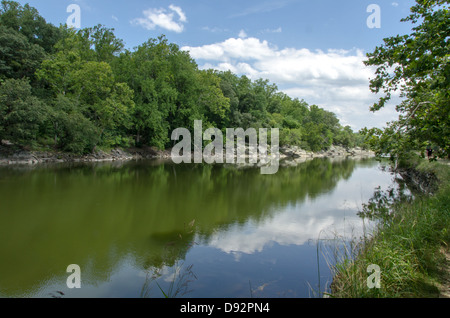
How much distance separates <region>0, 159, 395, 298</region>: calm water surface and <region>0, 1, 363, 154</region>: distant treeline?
45.5 feet

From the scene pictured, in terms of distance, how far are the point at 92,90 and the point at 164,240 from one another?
30.1 metres

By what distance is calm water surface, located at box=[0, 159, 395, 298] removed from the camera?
5.55m

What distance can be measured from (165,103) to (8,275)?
1439 inches

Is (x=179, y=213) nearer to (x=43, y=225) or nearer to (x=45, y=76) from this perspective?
(x=43, y=225)

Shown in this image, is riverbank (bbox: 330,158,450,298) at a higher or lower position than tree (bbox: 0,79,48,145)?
lower

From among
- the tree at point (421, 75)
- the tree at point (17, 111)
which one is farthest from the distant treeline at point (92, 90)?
the tree at point (421, 75)

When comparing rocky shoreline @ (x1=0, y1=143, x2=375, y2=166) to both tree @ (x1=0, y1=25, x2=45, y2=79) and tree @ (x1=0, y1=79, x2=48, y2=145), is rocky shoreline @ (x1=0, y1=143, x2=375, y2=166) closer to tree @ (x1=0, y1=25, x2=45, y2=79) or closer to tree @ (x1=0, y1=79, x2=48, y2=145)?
tree @ (x1=0, y1=79, x2=48, y2=145)

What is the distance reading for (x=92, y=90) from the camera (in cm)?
3269

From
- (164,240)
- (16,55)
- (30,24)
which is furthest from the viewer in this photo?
(30,24)

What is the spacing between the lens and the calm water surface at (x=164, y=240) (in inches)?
219

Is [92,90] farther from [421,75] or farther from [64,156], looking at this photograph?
[421,75]

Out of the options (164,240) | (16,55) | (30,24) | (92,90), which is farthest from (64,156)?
(164,240)

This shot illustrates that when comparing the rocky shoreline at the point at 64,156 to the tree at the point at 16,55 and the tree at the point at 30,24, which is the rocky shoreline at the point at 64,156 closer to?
the tree at the point at 16,55

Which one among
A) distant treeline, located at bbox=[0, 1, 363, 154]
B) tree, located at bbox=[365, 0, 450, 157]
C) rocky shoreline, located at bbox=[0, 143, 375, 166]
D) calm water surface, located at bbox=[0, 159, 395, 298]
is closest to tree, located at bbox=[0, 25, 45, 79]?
distant treeline, located at bbox=[0, 1, 363, 154]
